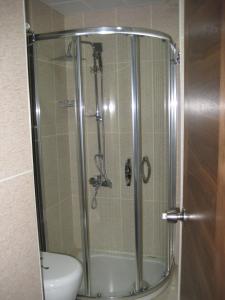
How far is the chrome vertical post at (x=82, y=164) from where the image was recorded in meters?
1.97

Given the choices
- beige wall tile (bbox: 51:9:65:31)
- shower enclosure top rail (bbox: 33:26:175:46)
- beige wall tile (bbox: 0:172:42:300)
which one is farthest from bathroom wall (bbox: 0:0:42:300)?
beige wall tile (bbox: 51:9:65:31)

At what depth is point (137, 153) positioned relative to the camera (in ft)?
6.58

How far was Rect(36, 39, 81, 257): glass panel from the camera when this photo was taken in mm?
2000

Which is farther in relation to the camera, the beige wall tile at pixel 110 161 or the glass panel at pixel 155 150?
the beige wall tile at pixel 110 161

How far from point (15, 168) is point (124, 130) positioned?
1337 mm

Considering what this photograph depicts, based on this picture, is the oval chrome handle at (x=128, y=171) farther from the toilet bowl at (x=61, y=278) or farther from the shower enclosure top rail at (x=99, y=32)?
the shower enclosure top rail at (x=99, y=32)

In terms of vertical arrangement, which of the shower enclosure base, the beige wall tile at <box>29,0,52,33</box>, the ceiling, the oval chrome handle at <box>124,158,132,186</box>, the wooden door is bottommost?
the shower enclosure base

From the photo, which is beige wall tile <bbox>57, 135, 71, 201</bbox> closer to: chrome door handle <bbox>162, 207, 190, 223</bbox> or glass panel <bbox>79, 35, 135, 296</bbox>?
glass panel <bbox>79, 35, 135, 296</bbox>

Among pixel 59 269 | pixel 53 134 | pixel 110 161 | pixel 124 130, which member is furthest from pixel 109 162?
pixel 59 269

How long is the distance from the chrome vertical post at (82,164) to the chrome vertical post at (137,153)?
1.37ft

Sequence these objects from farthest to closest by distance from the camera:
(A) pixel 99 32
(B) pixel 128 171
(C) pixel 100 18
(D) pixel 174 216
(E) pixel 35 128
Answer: (C) pixel 100 18
(B) pixel 128 171
(E) pixel 35 128
(A) pixel 99 32
(D) pixel 174 216

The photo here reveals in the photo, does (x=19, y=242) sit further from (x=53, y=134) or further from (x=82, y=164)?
(x=53, y=134)

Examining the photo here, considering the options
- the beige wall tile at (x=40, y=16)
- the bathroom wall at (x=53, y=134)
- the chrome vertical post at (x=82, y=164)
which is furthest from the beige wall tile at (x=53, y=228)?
the beige wall tile at (x=40, y=16)

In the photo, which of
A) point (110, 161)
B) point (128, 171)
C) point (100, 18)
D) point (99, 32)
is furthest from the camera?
point (100, 18)
